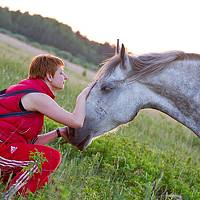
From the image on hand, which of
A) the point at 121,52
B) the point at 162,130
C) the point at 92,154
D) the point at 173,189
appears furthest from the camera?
the point at 162,130

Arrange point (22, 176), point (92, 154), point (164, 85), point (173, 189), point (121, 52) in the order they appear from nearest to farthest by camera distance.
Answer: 1. point (22, 176)
2. point (121, 52)
3. point (164, 85)
4. point (173, 189)
5. point (92, 154)

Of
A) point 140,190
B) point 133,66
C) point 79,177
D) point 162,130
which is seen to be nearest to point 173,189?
point 140,190

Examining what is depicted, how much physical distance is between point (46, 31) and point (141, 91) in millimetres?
41637

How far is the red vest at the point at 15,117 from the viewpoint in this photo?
12.9 ft

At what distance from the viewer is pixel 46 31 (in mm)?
45188

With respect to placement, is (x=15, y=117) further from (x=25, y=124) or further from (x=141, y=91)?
(x=141, y=91)

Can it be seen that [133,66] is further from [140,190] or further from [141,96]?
[140,190]

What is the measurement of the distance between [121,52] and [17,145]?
122 cm

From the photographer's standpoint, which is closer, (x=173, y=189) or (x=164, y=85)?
(x=164, y=85)

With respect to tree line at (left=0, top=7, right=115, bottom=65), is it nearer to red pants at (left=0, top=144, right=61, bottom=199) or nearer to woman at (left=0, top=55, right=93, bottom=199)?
woman at (left=0, top=55, right=93, bottom=199)

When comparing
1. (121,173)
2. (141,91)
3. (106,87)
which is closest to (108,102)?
(106,87)

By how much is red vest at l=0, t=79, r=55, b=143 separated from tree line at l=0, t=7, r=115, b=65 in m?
39.5

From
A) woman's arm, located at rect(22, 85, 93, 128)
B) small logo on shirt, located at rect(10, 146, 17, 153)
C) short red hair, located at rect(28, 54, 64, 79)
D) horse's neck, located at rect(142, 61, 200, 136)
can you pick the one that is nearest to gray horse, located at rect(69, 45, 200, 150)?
horse's neck, located at rect(142, 61, 200, 136)

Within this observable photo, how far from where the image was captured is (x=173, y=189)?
5.24 metres
